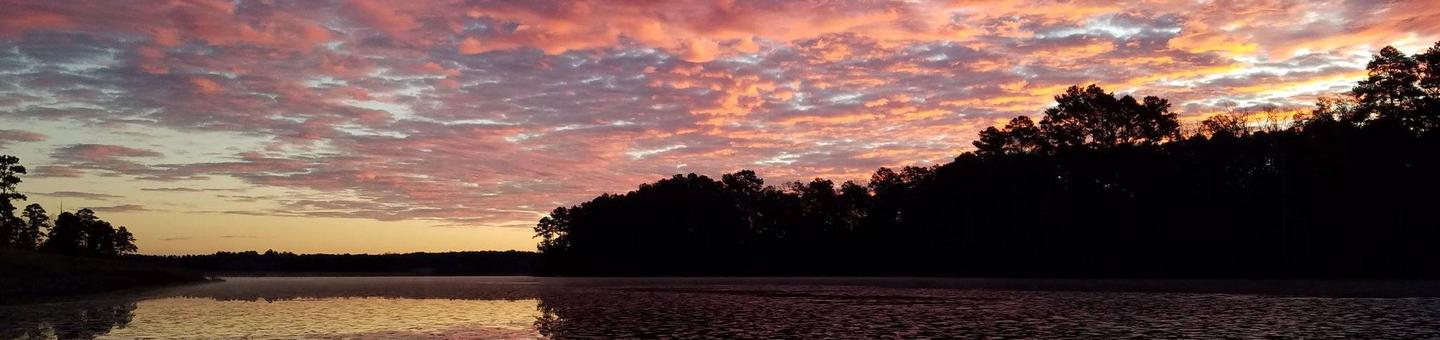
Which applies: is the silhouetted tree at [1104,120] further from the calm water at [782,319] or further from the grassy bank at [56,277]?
the grassy bank at [56,277]

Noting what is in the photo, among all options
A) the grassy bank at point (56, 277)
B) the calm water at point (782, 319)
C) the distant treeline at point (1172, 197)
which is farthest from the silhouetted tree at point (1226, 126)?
the grassy bank at point (56, 277)

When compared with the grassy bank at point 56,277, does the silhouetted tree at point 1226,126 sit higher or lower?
higher

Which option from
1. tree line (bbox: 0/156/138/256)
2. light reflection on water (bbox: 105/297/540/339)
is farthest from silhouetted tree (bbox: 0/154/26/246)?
light reflection on water (bbox: 105/297/540/339)

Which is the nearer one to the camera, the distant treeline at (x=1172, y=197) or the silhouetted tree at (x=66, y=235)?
the distant treeline at (x=1172, y=197)

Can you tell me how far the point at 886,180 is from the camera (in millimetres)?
129000

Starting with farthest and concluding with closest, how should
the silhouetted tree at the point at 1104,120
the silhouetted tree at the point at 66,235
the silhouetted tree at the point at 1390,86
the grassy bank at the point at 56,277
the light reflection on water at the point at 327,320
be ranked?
the silhouetted tree at the point at 66,235
the silhouetted tree at the point at 1104,120
the silhouetted tree at the point at 1390,86
the grassy bank at the point at 56,277
the light reflection on water at the point at 327,320

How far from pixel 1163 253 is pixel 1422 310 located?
177 ft

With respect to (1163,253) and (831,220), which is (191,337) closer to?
(1163,253)

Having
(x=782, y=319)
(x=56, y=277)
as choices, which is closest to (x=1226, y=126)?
(x=782, y=319)

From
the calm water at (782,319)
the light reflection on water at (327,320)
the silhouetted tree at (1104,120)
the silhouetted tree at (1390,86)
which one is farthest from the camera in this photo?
the silhouetted tree at (1104,120)

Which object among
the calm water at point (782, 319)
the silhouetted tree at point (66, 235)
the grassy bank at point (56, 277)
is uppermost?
the silhouetted tree at point (66, 235)

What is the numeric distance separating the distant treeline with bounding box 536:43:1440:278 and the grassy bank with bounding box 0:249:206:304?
7015 centimetres

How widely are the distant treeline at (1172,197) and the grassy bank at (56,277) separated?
70.1m

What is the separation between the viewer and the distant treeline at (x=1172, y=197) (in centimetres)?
7019
